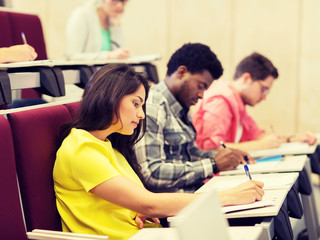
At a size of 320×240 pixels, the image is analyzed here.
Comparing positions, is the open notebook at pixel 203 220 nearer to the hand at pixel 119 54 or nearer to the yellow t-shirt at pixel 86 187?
the yellow t-shirt at pixel 86 187

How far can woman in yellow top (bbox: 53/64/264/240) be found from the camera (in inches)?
58.4

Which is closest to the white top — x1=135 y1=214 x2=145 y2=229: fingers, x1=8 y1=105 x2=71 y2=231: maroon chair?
x1=8 y1=105 x2=71 y2=231: maroon chair

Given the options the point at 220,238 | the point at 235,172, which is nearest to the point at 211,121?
the point at 235,172

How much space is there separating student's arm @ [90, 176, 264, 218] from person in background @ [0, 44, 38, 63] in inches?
23.4

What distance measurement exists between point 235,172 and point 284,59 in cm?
251

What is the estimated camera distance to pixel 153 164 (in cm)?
200

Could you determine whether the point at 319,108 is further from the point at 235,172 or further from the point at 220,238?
the point at 220,238

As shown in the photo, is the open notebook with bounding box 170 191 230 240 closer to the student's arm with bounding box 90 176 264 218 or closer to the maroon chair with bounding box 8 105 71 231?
the student's arm with bounding box 90 176 264 218

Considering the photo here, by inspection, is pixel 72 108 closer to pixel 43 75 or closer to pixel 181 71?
pixel 43 75

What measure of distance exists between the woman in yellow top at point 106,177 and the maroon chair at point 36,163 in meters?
0.03

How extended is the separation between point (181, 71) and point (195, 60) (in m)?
0.08

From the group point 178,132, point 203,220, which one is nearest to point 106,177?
point 203,220

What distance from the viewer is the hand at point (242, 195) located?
158 centimetres

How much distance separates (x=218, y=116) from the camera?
267 cm
